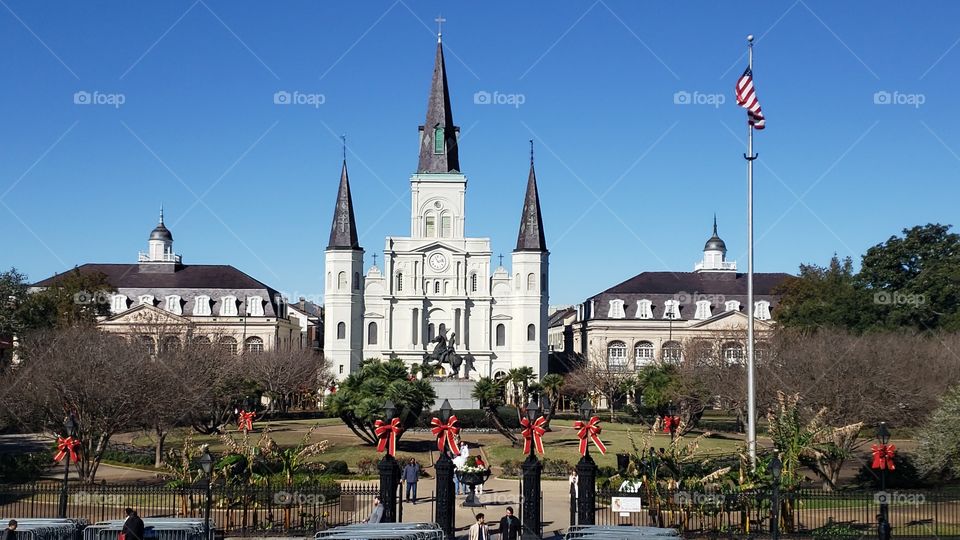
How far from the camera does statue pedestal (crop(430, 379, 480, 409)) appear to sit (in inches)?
2442

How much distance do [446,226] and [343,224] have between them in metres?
10.4

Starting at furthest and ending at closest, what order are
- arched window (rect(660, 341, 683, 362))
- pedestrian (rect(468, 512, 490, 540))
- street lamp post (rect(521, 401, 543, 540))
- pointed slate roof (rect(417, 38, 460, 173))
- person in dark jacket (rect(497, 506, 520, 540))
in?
pointed slate roof (rect(417, 38, 460, 173)), arched window (rect(660, 341, 683, 362)), street lamp post (rect(521, 401, 543, 540)), person in dark jacket (rect(497, 506, 520, 540)), pedestrian (rect(468, 512, 490, 540))

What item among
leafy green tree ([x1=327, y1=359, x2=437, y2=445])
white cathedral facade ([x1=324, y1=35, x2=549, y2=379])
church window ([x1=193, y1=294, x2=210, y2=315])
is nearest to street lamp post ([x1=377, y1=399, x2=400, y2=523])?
leafy green tree ([x1=327, y1=359, x2=437, y2=445])

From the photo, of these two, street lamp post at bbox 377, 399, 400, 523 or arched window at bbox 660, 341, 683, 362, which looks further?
arched window at bbox 660, 341, 683, 362

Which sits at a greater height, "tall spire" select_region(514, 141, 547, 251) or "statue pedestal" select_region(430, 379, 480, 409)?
"tall spire" select_region(514, 141, 547, 251)

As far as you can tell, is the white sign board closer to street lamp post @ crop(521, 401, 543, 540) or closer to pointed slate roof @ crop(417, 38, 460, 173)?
street lamp post @ crop(521, 401, 543, 540)

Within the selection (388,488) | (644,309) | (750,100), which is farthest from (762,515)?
(644,309)

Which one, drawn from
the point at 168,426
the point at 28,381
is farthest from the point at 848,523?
the point at 28,381

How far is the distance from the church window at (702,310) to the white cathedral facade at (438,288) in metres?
15.4

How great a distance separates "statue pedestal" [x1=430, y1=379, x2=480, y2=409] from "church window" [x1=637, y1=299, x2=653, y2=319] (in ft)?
131

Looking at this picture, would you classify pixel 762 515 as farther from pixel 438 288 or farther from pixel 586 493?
pixel 438 288

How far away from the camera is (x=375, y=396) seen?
42.9m

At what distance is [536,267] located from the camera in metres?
94.7

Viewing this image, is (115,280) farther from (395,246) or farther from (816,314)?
(816,314)
